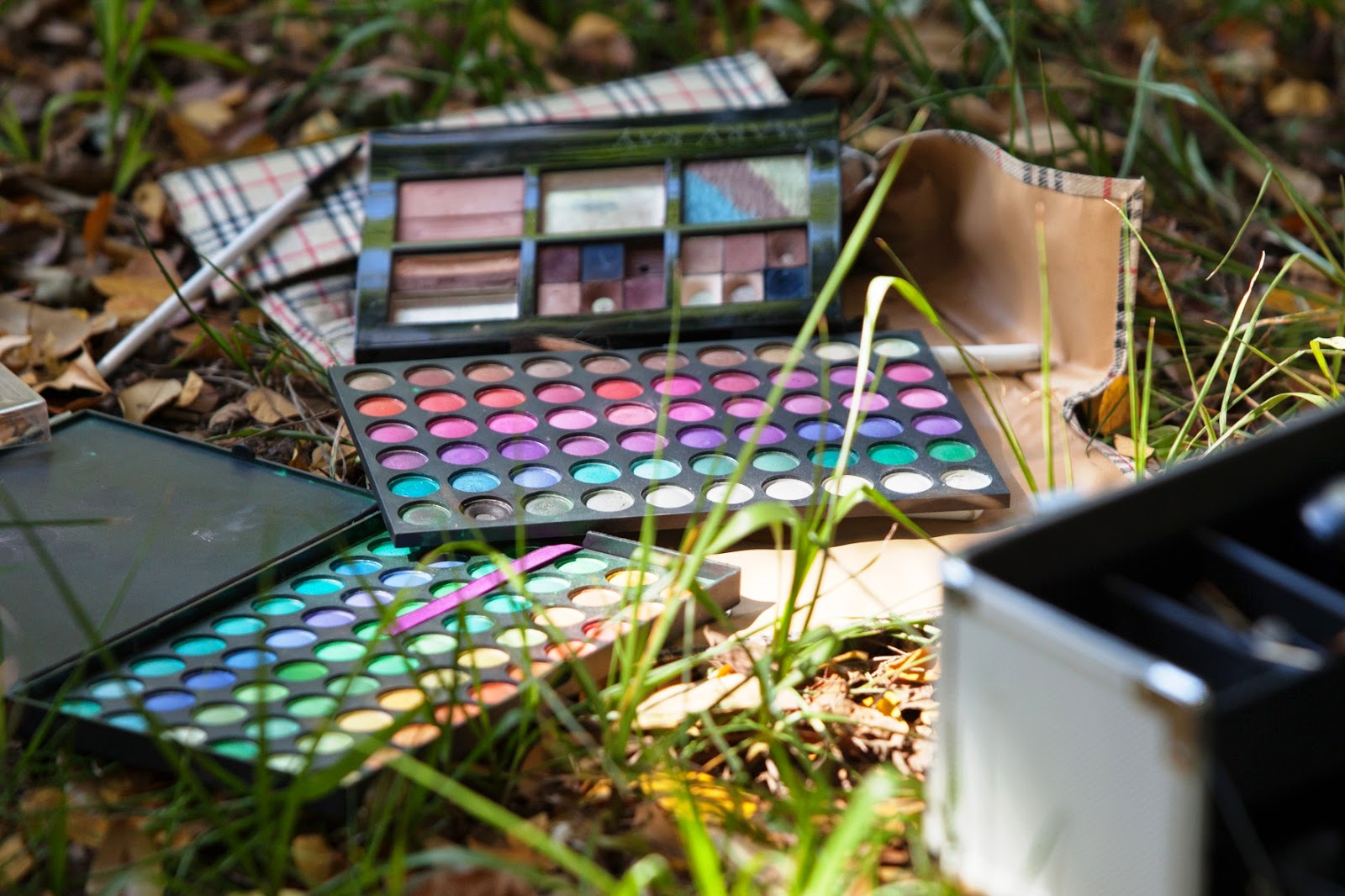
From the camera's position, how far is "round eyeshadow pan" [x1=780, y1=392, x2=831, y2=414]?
58.2 inches

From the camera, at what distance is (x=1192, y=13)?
104 inches

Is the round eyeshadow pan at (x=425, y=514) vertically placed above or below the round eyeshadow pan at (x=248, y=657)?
above

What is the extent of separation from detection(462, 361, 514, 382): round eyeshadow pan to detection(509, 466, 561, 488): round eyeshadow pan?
0.57ft

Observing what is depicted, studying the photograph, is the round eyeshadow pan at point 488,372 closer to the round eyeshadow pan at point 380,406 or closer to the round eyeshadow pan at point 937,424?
the round eyeshadow pan at point 380,406

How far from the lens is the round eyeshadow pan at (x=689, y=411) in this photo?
147 centimetres

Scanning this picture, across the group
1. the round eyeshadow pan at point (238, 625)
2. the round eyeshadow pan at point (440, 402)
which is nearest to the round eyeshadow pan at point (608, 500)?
the round eyeshadow pan at point (440, 402)

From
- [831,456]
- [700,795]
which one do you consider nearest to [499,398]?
[831,456]

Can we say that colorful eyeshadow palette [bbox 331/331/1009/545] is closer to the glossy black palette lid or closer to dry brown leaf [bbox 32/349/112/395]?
the glossy black palette lid

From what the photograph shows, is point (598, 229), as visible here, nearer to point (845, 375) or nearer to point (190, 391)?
point (845, 375)

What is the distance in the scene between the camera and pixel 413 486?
135 cm

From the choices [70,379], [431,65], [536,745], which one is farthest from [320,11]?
[536,745]

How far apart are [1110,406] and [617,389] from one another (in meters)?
0.53

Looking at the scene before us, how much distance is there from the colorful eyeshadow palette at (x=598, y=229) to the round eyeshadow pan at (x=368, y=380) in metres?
0.07

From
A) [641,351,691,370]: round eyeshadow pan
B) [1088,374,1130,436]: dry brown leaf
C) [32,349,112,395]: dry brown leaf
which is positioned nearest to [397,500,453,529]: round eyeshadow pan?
[641,351,691,370]: round eyeshadow pan
